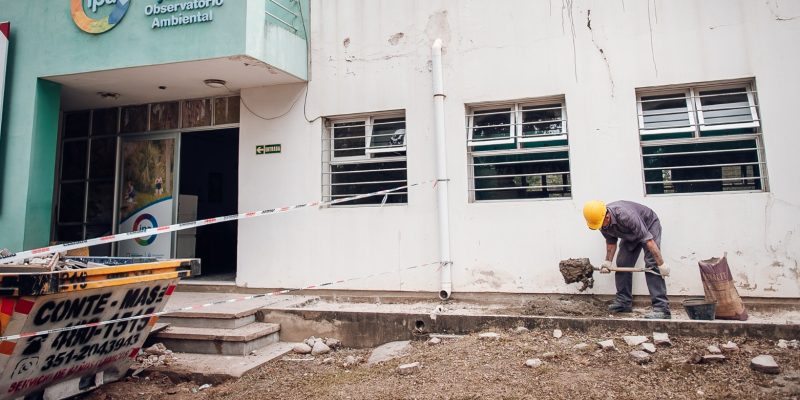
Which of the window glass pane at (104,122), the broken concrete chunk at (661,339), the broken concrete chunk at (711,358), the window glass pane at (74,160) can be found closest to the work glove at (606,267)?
the broken concrete chunk at (661,339)

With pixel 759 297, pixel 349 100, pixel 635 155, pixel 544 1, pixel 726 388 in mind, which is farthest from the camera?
pixel 349 100

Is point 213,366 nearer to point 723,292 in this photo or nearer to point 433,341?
point 433,341

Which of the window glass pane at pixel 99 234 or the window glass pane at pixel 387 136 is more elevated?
the window glass pane at pixel 387 136

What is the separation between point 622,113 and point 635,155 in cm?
55

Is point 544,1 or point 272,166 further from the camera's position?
point 272,166

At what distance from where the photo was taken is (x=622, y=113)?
6.04m

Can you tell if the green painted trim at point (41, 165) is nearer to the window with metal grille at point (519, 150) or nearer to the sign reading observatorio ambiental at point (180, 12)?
the sign reading observatorio ambiental at point (180, 12)

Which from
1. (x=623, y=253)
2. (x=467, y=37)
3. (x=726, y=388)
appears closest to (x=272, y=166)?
(x=467, y=37)

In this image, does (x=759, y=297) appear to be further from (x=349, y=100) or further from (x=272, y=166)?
(x=272, y=166)

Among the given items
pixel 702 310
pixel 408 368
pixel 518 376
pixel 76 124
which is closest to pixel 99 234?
pixel 76 124

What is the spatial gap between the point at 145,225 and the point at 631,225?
742 cm

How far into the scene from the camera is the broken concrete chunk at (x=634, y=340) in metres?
4.44

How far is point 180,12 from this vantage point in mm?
6465

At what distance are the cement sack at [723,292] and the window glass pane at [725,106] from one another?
1.91 metres
